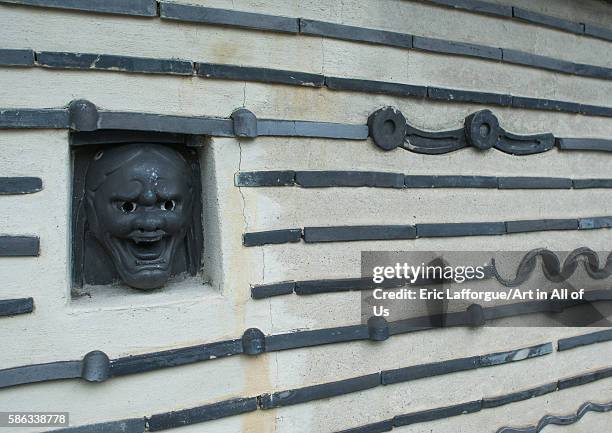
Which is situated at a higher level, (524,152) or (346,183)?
(524,152)

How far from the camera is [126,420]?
2.15 meters

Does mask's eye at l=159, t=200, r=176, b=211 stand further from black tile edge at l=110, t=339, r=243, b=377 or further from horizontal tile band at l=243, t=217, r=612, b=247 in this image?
black tile edge at l=110, t=339, r=243, b=377

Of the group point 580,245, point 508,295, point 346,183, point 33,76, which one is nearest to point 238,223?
point 346,183

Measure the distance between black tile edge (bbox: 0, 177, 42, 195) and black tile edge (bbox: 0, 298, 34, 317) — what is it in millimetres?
374

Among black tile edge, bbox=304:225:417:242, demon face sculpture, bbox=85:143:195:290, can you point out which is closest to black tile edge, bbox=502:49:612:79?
black tile edge, bbox=304:225:417:242

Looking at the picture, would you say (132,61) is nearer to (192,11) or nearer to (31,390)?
(192,11)

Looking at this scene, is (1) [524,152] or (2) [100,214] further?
(1) [524,152]

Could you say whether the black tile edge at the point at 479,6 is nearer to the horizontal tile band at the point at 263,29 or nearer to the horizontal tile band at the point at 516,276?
the horizontal tile band at the point at 263,29

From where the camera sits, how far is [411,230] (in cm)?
268

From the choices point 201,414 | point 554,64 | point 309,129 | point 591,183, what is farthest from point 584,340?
point 201,414

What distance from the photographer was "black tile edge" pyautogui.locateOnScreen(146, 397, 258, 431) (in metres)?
2.19

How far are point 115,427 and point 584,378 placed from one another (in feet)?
8.32

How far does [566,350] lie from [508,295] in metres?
0.54

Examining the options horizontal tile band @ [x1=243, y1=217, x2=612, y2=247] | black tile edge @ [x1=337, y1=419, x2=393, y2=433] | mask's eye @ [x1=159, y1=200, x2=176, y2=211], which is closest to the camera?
mask's eye @ [x1=159, y1=200, x2=176, y2=211]
